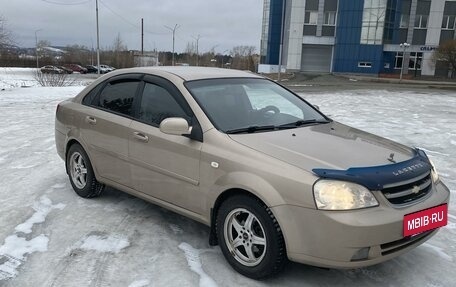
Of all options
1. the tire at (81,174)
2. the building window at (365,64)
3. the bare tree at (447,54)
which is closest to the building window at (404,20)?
the building window at (365,64)

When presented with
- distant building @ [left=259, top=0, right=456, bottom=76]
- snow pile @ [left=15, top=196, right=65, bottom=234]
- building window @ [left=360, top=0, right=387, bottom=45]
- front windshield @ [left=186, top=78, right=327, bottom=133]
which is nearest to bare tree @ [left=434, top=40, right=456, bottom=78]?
distant building @ [left=259, top=0, right=456, bottom=76]

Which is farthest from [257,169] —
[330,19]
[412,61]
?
[412,61]

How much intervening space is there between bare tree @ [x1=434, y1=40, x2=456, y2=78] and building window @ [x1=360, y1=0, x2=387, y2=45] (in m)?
7.53

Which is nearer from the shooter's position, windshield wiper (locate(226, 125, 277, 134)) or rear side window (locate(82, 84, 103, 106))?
windshield wiper (locate(226, 125, 277, 134))

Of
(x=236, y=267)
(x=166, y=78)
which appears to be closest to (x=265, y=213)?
(x=236, y=267)

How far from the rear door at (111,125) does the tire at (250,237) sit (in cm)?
144

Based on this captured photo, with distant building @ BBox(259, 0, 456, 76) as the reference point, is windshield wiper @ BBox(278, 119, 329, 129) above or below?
below

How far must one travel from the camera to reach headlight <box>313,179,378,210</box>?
10.2 feet

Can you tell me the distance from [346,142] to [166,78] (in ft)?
6.05

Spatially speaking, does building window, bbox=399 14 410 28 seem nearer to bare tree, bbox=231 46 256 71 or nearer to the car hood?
bare tree, bbox=231 46 256 71

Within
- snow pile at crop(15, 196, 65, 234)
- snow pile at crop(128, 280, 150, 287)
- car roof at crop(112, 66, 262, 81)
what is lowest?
snow pile at crop(15, 196, 65, 234)

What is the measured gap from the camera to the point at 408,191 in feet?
11.0

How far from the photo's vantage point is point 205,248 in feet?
13.4

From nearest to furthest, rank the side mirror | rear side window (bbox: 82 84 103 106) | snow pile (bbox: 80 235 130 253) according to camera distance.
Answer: the side mirror, snow pile (bbox: 80 235 130 253), rear side window (bbox: 82 84 103 106)
